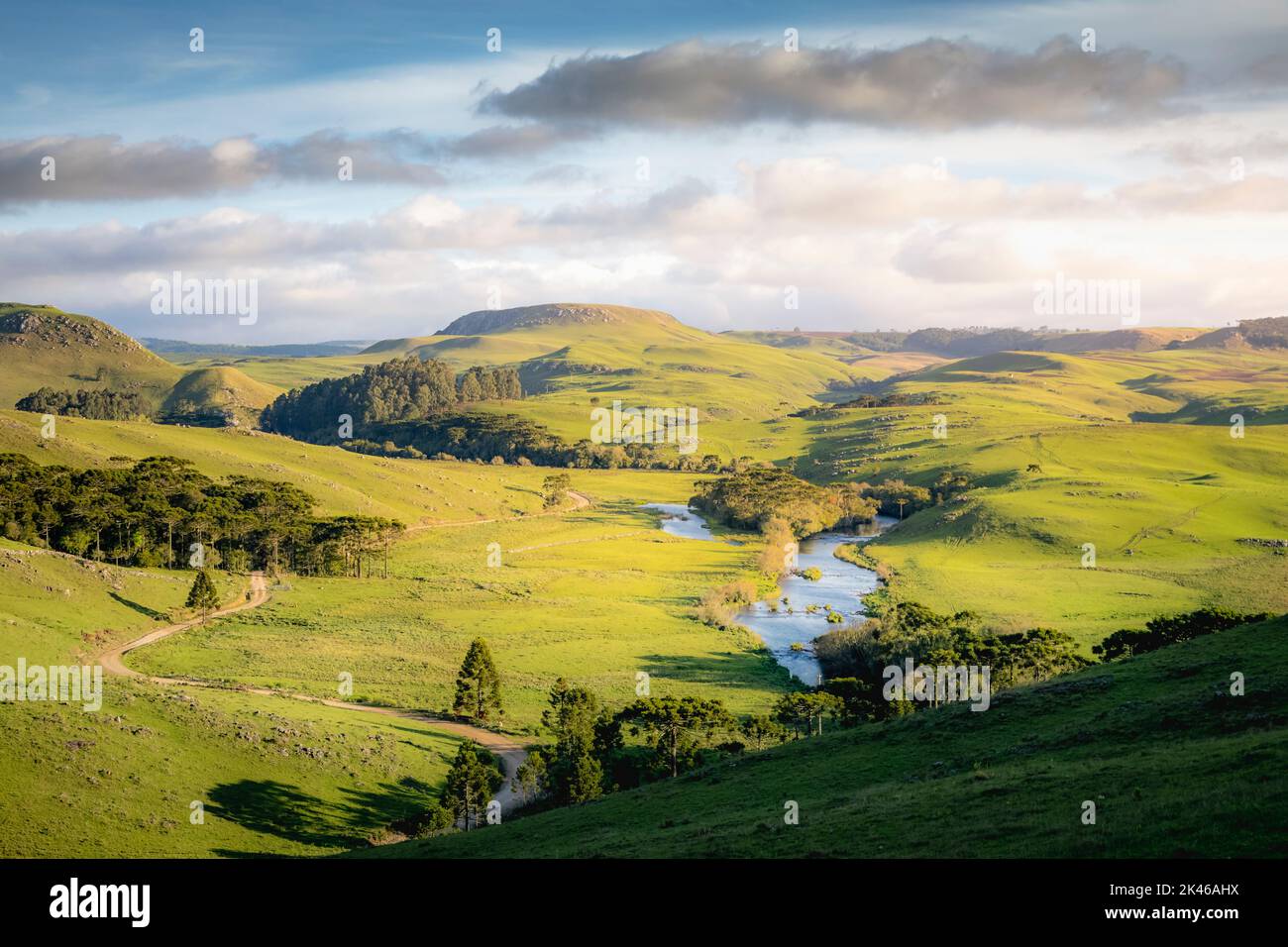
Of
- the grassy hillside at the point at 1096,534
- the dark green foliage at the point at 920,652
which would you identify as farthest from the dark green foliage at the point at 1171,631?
the grassy hillside at the point at 1096,534

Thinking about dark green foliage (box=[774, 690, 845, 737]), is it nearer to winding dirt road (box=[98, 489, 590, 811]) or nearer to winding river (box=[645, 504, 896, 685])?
winding river (box=[645, 504, 896, 685])

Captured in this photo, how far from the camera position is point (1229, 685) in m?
37.1

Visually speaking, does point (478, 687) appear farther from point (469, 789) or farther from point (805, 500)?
point (805, 500)

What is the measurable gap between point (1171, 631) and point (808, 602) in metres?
44.9

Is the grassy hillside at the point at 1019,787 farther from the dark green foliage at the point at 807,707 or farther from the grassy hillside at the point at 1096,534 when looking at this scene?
the grassy hillside at the point at 1096,534

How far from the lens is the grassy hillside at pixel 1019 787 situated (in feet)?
73.3

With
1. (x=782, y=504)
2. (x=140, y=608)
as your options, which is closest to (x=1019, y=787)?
(x=140, y=608)

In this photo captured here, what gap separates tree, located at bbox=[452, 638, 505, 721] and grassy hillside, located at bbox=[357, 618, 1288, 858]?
20646 mm

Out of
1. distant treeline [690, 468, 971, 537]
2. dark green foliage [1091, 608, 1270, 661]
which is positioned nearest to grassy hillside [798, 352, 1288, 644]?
distant treeline [690, 468, 971, 537]

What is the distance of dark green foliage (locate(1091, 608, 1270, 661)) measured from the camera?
194 ft

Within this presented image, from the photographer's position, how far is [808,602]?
102000 millimetres

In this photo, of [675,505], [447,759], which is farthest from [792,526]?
[447,759]

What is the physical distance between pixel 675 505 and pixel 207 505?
10219 centimetres
